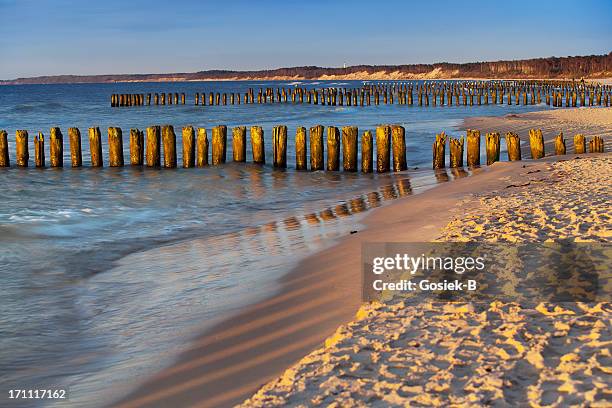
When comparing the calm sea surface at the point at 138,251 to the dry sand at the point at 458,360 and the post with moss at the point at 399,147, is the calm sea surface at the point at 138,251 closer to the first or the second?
the post with moss at the point at 399,147

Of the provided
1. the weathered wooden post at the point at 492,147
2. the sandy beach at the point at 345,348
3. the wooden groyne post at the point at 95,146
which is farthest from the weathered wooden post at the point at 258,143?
the sandy beach at the point at 345,348

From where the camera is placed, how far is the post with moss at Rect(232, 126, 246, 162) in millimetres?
15609

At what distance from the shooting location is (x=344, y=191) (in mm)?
12805

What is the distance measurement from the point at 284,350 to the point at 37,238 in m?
6.25

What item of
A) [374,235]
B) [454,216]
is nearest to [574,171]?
[454,216]

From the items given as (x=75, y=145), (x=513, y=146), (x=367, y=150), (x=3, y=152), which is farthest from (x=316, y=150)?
(x=3, y=152)

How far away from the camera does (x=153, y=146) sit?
16016 mm

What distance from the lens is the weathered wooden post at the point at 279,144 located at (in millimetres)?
14984

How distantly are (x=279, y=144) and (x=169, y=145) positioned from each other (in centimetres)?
275

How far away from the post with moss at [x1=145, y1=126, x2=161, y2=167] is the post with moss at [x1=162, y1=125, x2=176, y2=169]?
0.17m

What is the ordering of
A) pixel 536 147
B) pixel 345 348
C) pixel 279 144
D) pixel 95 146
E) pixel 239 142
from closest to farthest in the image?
pixel 345 348
pixel 536 147
pixel 279 144
pixel 239 142
pixel 95 146

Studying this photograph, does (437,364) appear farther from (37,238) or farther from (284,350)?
(37,238)

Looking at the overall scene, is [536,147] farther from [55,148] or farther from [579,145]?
[55,148]

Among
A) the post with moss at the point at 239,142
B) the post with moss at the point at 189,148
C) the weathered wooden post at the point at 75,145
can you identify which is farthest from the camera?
the weathered wooden post at the point at 75,145
